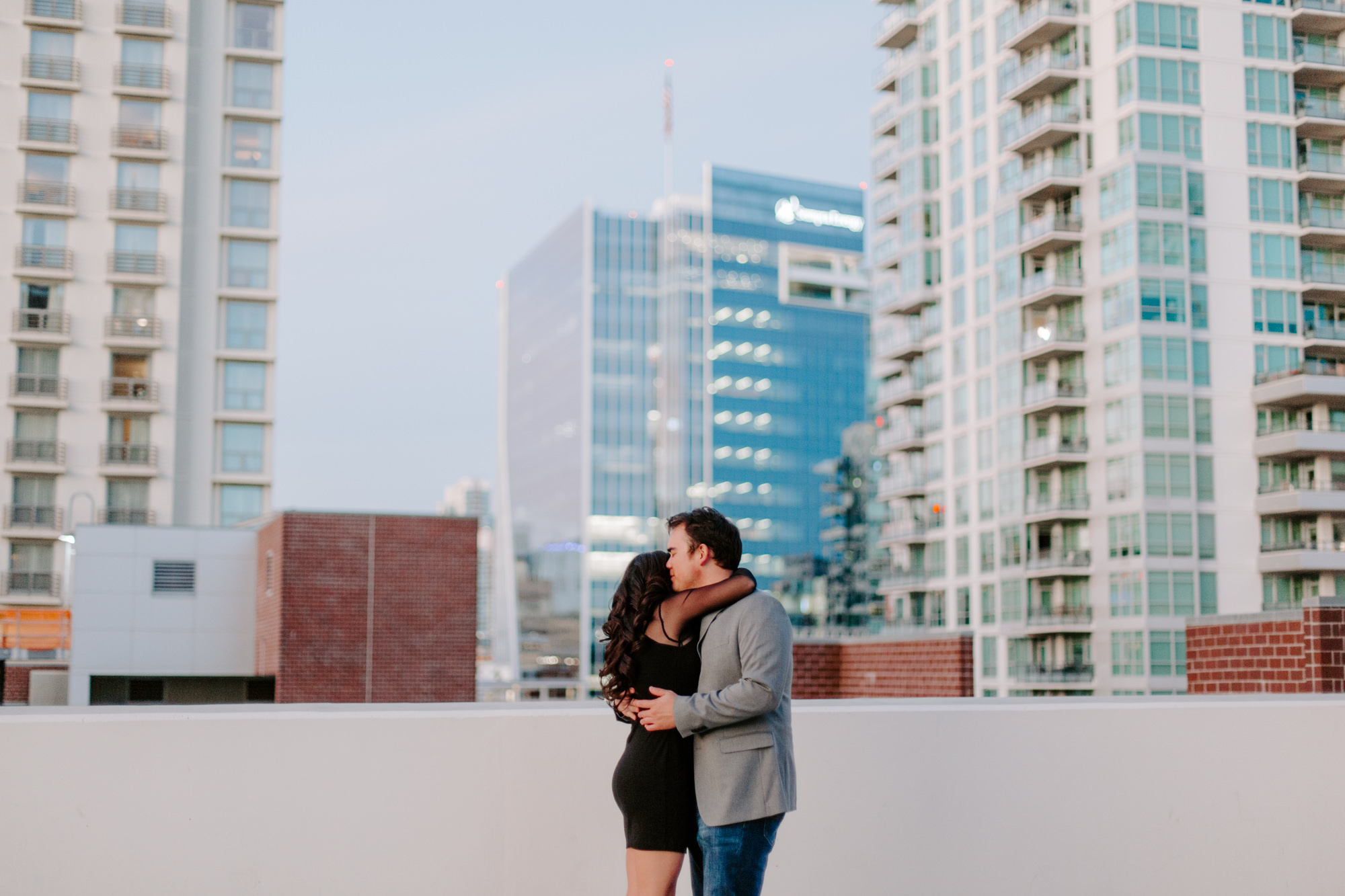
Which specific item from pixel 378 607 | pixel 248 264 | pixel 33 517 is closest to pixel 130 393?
pixel 33 517

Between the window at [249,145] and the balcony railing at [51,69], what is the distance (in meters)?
6.73

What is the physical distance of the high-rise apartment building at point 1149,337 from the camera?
176ft

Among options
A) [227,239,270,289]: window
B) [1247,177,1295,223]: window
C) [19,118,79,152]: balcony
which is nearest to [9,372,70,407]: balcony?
[227,239,270,289]: window

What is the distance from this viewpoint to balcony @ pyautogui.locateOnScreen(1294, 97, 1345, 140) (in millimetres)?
56875

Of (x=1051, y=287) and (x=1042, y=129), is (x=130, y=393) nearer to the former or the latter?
(x=1051, y=287)

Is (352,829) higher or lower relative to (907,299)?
lower

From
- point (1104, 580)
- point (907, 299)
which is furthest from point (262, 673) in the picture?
point (907, 299)

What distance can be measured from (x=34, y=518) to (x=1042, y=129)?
4657 cm

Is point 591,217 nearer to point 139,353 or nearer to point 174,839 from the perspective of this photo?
Answer: point 139,353

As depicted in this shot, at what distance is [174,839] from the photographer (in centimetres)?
504

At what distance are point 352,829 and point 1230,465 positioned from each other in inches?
2204

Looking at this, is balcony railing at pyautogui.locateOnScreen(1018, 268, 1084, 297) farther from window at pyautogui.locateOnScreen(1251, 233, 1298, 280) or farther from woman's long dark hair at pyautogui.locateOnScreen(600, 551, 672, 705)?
woman's long dark hair at pyautogui.locateOnScreen(600, 551, 672, 705)

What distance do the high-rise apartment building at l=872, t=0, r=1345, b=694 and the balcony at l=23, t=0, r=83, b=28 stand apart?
41676 mm

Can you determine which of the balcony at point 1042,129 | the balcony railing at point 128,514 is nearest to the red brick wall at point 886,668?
the balcony railing at point 128,514
